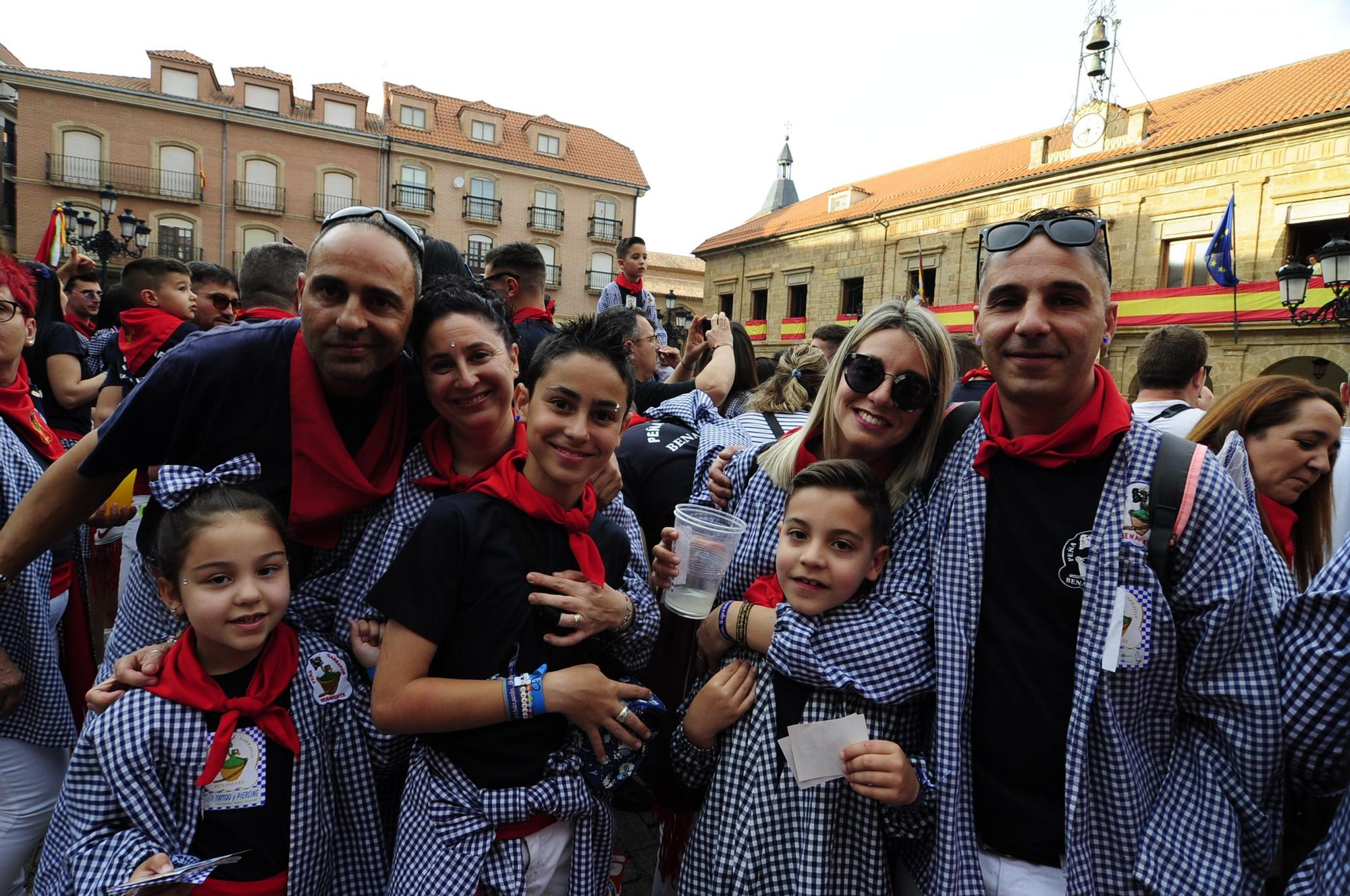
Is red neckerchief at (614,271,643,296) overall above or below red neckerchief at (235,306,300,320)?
above

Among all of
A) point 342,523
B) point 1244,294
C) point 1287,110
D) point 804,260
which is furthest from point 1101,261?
point 804,260

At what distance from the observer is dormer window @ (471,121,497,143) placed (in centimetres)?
3331

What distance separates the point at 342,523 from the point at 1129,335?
21.8 m

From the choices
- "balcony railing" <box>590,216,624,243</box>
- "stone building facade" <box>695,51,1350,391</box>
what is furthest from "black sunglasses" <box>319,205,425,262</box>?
"balcony railing" <box>590,216,624,243</box>

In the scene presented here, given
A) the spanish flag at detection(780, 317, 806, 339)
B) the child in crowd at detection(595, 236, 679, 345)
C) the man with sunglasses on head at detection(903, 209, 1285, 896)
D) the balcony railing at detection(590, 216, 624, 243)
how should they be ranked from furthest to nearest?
the balcony railing at detection(590, 216, 624, 243)
the spanish flag at detection(780, 317, 806, 339)
the child in crowd at detection(595, 236, 679, 345)
the man with sunglasses on head at detection(903, 209, 1285, 896)

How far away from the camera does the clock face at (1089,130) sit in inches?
807

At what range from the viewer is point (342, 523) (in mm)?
2129

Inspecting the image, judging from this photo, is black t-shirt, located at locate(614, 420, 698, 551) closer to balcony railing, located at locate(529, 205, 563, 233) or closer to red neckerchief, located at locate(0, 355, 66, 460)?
red neckerchief, located at locate(0, 355, 66, 460)

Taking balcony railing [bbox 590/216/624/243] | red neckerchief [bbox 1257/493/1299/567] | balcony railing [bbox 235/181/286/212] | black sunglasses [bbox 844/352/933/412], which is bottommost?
red neckerchief [bbox 1257/493/1299/567]

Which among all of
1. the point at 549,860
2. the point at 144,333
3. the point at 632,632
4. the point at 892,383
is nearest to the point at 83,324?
the point at 144,333

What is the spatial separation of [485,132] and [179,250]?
14014 millimetres

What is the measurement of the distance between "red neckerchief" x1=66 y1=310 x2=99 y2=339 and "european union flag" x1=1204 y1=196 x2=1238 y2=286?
800 inches

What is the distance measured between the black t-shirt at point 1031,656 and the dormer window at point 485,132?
3633 cm

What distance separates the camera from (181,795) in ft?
5.73
